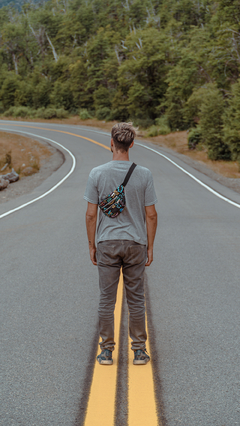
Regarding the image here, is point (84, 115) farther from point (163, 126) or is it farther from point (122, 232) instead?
point (122, 232)

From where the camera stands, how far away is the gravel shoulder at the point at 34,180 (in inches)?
558

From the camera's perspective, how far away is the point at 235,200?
12.1 meters

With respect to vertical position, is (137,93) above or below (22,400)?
above

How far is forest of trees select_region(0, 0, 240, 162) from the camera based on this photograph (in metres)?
26.4

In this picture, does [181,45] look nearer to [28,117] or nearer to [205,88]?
[205,88]

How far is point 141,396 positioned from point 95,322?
131cm

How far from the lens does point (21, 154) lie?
2747 cm

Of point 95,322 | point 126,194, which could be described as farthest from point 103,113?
point 126,194

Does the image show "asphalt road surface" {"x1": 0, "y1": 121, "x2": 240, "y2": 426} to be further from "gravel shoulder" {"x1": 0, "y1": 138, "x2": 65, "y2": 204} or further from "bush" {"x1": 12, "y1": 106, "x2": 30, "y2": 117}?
"bush" {"x1": 12, "y1": 106, "x2": 30, "y2": 117}

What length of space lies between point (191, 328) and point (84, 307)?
1239 millimetres

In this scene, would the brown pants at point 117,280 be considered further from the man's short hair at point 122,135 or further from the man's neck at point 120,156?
the man's short hair at point 122,135

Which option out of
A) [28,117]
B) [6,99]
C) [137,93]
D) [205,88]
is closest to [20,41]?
[6,99]

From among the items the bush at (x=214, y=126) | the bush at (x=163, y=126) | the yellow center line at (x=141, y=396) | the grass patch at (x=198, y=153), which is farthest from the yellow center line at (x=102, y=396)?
the bush at (x=163, y=126)

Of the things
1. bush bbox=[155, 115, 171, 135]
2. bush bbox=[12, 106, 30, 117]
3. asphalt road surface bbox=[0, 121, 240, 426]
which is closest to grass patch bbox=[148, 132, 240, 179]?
bush bbox=[155, 115, 171, 135]
